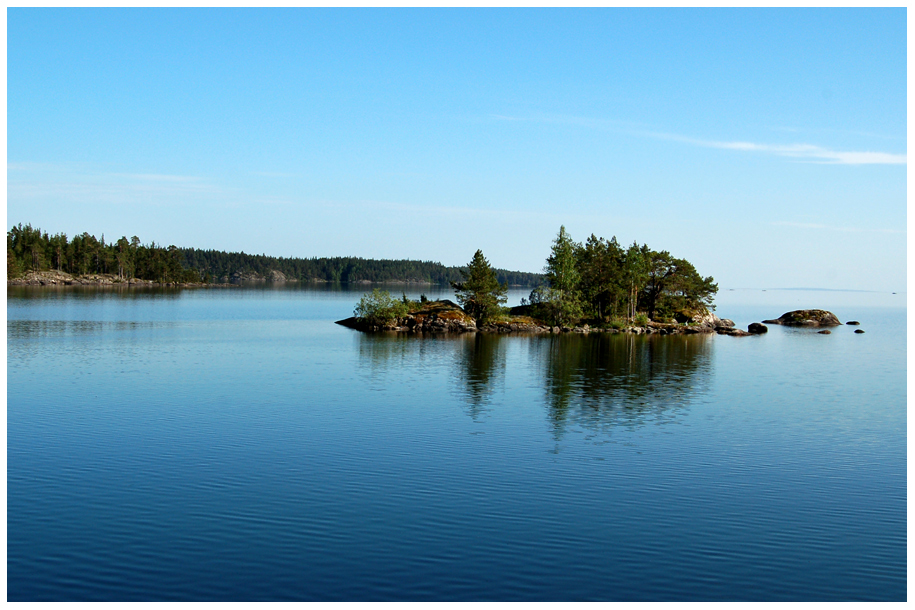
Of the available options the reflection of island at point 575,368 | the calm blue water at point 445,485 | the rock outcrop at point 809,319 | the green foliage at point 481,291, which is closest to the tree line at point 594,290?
the green foliage at point 481,291

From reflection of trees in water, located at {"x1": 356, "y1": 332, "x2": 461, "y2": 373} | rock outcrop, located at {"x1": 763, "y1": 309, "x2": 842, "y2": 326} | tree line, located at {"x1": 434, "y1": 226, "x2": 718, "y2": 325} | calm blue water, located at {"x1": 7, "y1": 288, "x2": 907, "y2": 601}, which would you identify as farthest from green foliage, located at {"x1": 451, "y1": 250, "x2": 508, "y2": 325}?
rock outcrop, located at {"x1": 763, "y1": 309, "x2": 842, "y2": 326}

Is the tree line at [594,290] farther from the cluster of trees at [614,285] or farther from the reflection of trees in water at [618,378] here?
the reflection of trees in water at [618,378]

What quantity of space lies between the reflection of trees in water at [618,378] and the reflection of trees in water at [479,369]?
12.7ft

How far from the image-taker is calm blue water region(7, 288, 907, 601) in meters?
18.2

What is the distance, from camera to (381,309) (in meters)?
103

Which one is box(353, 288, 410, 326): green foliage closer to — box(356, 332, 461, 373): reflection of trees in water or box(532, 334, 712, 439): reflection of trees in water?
box(356, 332, 461, 373): reflection of trees in water

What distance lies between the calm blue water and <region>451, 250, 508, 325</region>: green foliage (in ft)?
156

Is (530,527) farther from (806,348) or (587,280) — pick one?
(587,280)

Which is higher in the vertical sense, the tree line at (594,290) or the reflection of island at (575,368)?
the tree line at (594,290)

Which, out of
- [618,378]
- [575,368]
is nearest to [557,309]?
[575,368]

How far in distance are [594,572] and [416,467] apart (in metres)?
10.9

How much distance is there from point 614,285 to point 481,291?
20.5 meters

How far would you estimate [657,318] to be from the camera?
116 meters

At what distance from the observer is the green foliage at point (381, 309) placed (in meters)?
103
